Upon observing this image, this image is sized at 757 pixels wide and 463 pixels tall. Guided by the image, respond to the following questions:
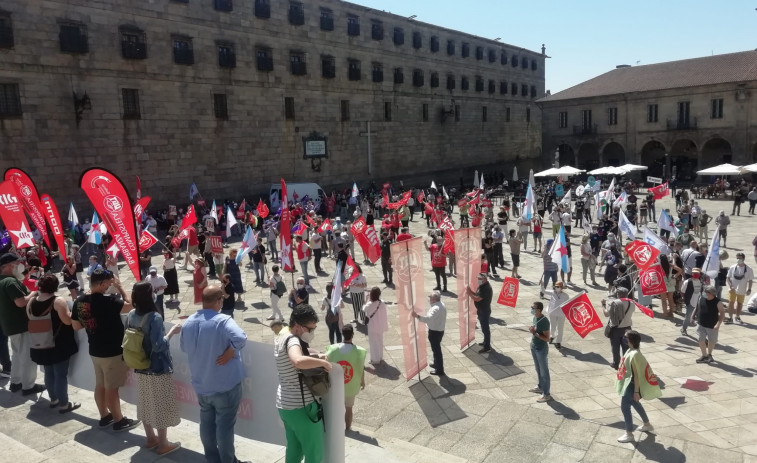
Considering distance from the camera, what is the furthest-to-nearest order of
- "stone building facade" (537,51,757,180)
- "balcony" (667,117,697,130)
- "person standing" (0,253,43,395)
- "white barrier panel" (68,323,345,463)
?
"balcony" (667,117,697,130) → "stone building facade" (537,51,757,180) → "person standing" (0,253,43,395) → "white barrier panel" (68,323,345,463)

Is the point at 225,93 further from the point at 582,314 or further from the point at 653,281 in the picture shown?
the point at 582,314

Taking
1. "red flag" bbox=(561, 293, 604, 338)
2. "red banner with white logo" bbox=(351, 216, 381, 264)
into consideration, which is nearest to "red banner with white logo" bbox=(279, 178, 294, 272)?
"red banner with white logo" bbox=(351, 216, 381, 264)

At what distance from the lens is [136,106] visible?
88.5ft

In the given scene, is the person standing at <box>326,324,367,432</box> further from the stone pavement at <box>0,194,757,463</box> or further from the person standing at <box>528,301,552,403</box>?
the person standing at <box>528,301,552,403</box>

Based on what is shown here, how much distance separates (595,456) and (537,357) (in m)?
1.86

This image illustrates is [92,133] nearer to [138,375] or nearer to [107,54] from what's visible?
[107,54]

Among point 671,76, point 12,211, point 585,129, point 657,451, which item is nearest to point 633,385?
point 657,451

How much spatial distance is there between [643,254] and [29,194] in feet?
38.9

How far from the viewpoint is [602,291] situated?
576 inches

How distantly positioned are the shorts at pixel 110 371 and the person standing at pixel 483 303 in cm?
607

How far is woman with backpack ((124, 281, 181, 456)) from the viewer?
16.4ft

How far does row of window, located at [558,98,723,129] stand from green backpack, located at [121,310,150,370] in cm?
4638

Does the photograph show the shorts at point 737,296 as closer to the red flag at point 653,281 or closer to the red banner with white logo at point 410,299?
the red flag at point 653,281

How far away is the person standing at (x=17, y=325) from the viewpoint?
249 inches
